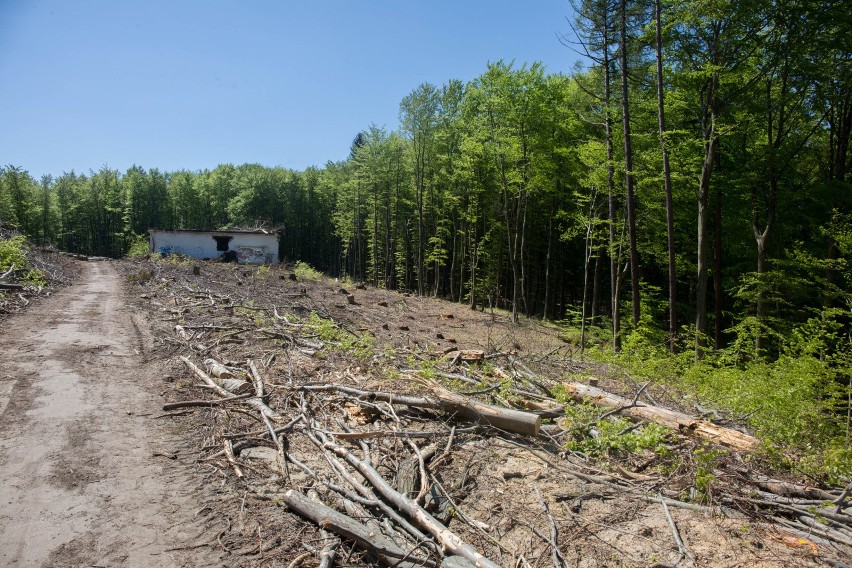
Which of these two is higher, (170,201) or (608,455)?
(170,201)

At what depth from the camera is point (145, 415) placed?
6625 mm

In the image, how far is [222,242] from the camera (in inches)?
1636

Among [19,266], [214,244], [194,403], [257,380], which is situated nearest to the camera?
[194,403]

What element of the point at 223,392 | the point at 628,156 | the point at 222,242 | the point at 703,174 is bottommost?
the point at 223,392

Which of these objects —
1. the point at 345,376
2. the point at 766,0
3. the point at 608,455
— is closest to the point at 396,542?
the point at 608,455

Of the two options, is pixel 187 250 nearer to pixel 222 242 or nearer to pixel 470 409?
pixel 222 242

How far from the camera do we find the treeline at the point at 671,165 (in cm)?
1427

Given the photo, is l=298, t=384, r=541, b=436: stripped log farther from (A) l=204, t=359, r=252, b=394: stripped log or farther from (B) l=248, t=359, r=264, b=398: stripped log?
(A) l=204, t=359, r=252, b=394: stripped log

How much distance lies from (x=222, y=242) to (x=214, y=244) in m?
0.68

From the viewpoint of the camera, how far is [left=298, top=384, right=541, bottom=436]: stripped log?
609cm

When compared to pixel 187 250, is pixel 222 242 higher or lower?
higher

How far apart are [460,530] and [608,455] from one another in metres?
2.30

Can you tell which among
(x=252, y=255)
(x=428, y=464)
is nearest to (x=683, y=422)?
(x=428, y=464)

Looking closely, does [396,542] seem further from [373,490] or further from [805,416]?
[805,416]
